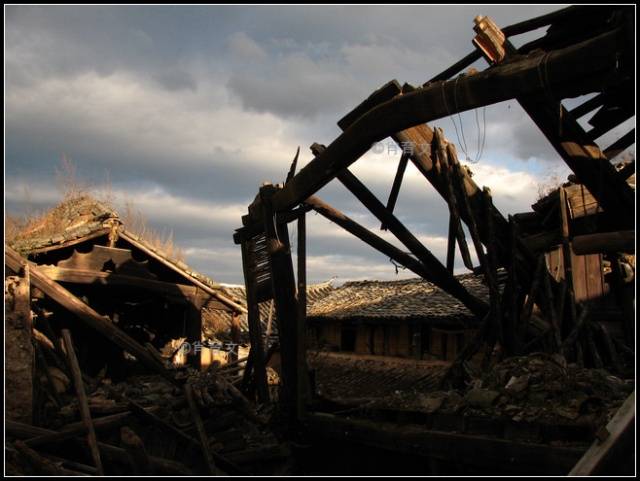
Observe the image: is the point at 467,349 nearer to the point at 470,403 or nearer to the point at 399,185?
the point at 470,403

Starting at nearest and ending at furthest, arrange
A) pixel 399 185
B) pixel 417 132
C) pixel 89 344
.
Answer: pixel 417 132, pixel 399 185, pixel 89 344

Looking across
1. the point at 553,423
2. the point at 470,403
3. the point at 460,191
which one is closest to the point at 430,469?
the point at 470,403

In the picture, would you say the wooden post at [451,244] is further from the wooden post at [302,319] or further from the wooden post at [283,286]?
the wooden post at [283,286]

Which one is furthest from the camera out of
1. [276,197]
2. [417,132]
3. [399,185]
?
[276,197]

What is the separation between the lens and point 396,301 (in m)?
19.2

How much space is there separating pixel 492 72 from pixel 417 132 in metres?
1.90

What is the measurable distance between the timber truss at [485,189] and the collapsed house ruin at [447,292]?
0.02 m

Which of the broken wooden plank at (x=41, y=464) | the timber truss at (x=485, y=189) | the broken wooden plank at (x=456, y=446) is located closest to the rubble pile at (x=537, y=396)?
the broken wooden plank at (x=456, y=446)

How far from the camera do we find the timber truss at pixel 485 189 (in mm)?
4879

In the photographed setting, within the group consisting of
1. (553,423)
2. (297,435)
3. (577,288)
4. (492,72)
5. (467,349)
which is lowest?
(297,435)

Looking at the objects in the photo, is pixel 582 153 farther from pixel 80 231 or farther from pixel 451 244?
pixel 80 231

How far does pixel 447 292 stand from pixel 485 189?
1911mm

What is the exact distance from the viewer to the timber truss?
488 cm

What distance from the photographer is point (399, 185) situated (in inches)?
297
